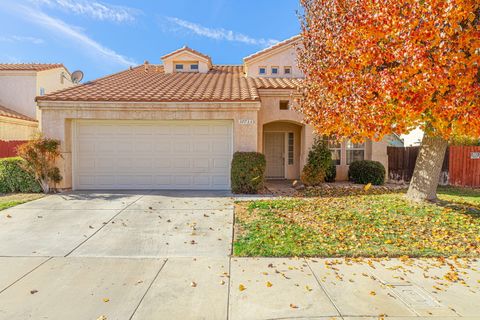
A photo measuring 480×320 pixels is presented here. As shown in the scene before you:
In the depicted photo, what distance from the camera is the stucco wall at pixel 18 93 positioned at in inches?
736

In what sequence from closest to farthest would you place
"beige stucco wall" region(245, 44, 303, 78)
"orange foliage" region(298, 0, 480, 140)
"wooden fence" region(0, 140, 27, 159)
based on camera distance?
"orange foliage" region(298, 0, 480, 140)
"wooden fence" region(0, 140, 27, 159)
"beige stucco wall" region(245, 44, 303, 78)

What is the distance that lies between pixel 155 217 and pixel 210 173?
3.75m

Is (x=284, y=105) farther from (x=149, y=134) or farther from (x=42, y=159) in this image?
(x=42, y=159)

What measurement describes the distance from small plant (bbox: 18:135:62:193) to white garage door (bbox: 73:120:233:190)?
28.7 inches

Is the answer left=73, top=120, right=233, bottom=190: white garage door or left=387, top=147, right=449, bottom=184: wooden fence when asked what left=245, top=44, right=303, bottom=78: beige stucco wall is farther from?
left=387, top=147, right=449, bottom=184: wooden fence

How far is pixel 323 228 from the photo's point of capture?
6039 millimetres

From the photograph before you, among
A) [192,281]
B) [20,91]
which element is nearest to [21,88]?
[20,91]

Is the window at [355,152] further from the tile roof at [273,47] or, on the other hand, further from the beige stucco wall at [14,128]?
the beige stucco wall at [14,128]

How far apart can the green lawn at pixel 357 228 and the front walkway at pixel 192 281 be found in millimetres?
386

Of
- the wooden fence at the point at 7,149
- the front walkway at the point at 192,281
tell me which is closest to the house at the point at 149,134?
the wooden fence at the point at 7,149

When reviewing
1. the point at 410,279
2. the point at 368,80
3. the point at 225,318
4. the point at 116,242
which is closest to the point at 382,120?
the point at 368,80

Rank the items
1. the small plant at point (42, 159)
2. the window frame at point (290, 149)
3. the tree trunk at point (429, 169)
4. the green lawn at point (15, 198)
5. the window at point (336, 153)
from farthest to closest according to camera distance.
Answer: the window frame at point (290, 149), the window at point (336, 153), the small plant at point (42, 159), the green lawn at point (15, 198), the tree trunk at point (429, 169)

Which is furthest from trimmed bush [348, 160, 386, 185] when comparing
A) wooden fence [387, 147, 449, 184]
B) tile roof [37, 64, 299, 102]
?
tile roof [37, 64, 299, 102]

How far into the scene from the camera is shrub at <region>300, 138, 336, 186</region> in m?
11.3
